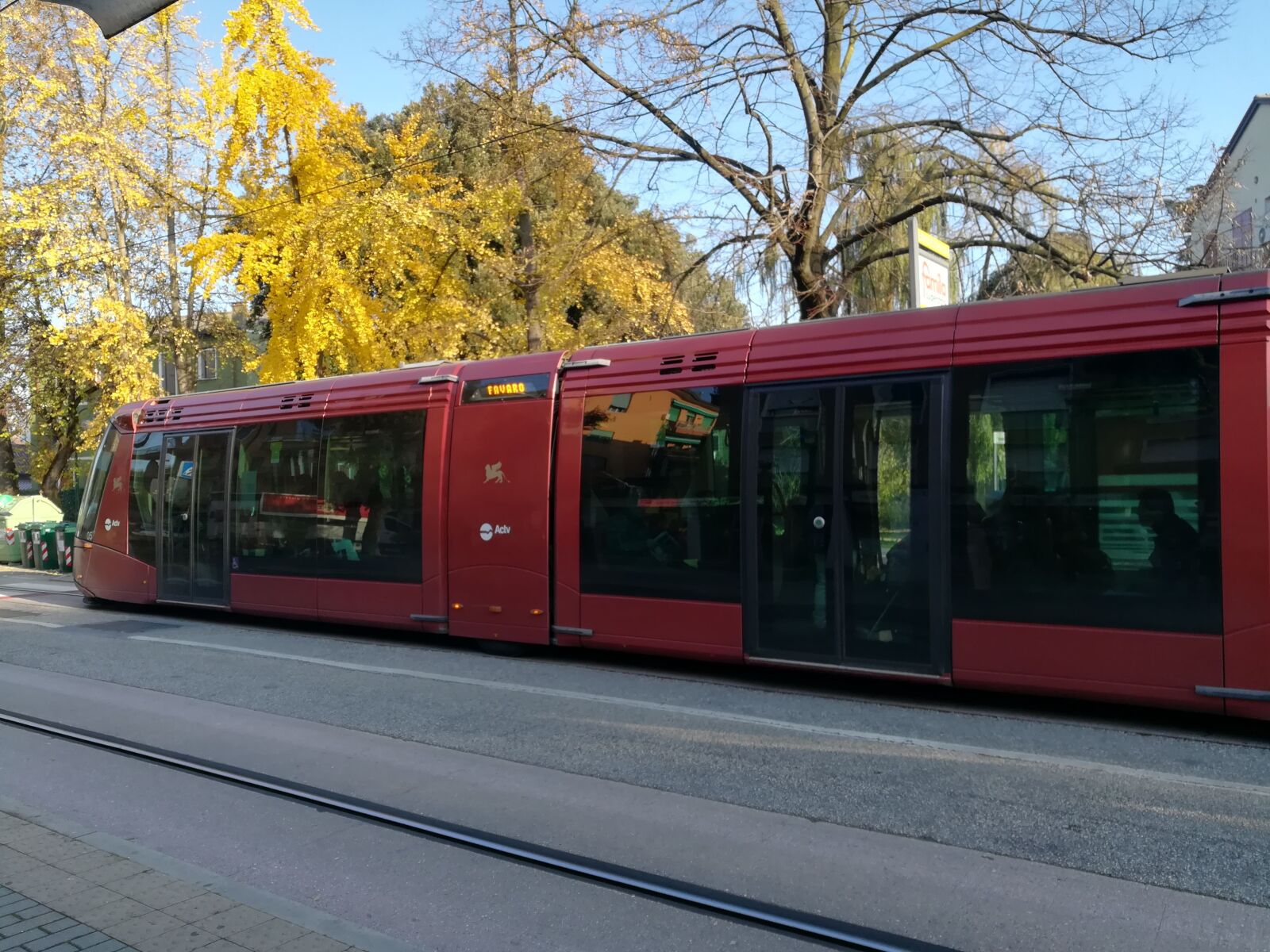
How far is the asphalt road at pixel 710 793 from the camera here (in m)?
3.98

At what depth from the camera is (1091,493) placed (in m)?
6.64

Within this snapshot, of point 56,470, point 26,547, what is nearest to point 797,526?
point 26,547

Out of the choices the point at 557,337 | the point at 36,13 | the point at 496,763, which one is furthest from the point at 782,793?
the point at 36,13

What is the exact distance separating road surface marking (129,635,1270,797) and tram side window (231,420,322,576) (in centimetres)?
166

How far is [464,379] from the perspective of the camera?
10.4 meters

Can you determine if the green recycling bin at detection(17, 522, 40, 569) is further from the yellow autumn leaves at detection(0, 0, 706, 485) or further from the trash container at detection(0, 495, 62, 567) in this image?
the yellow autumn leaves at detection(0, 0, 706, 485)

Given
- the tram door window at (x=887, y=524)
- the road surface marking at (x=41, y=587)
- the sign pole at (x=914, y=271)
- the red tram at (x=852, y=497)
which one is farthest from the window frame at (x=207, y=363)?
the tram door window at (x=887, y=524)

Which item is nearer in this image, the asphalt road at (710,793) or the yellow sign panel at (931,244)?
the asphalt road at (710,793)

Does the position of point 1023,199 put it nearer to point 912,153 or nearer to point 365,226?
point 912,153

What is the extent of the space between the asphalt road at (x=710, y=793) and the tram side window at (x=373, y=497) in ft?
5.97

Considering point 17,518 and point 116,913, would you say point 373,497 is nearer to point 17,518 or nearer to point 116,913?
point 116,913

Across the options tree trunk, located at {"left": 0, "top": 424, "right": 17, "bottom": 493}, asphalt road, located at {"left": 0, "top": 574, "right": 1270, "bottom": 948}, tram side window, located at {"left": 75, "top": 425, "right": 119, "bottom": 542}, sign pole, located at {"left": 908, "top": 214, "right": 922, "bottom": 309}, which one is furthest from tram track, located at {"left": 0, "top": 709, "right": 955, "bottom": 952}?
tree trunk, located at {"left": 0, "top": 424, "right": 17, "bottom": 493}

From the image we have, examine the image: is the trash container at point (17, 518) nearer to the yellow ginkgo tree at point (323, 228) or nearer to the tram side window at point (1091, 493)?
the yellow ginkgo tree at point (323, 228)

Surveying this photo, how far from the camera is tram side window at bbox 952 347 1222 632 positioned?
6.28 m
